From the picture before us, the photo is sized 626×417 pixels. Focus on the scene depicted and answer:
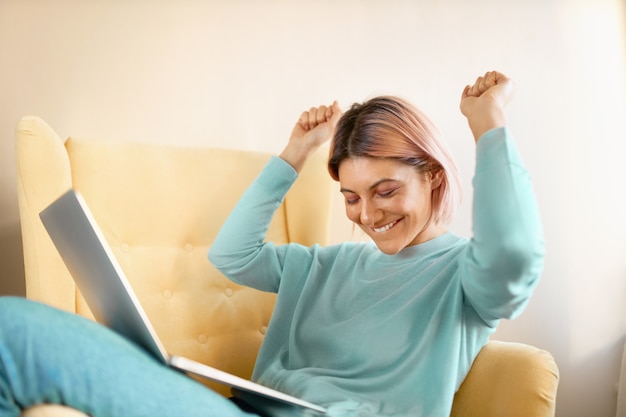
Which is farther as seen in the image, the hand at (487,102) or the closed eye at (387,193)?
the closed eye at (387,193)

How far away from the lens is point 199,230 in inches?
57.1

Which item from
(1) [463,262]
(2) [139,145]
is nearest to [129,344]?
(1) [463,262]

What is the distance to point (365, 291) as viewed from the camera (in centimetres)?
119

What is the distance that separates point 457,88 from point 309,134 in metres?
0.58

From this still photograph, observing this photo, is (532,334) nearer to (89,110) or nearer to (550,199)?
(550,199)

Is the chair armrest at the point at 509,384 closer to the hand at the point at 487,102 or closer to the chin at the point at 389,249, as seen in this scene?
the chin at the point at 389,249

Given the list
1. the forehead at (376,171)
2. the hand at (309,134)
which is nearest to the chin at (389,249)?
the forehead at (376,171)

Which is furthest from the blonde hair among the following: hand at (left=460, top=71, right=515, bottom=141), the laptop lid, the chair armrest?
the laptop lid

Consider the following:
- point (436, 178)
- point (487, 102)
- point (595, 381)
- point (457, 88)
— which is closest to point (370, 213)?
point (436, 178)

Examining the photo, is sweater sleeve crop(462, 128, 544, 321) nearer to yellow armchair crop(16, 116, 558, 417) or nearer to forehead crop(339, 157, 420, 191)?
forehead crop(339, 157, 420, 191)

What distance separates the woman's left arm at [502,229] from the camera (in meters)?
0.83

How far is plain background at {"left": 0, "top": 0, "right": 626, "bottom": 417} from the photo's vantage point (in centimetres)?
167

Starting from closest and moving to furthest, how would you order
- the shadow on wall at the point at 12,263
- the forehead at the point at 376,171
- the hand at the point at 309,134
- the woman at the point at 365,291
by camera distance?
the woman at the point at 365,291
the forehead at the point at 376,171
the hand at the point at 309,134
the shadow on wall at the point at 12,263

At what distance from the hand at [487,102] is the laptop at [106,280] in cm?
52
